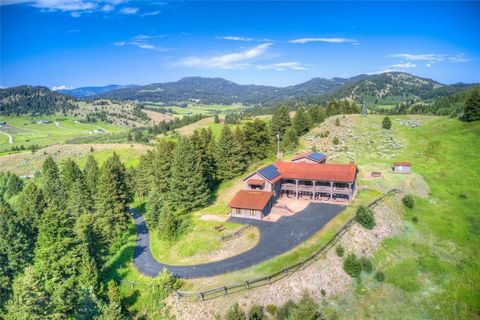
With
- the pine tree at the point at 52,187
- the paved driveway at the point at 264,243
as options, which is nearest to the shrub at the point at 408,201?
the paved driveway at the point at 264,243

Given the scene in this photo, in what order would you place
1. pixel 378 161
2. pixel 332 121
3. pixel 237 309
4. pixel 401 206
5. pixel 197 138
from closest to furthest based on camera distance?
pixel 237 309
pixel 401 206
pixel 197 138
pixel 378 161
pixel 332 121

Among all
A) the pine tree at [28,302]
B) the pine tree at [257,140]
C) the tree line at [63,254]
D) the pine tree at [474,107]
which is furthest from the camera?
the pine tree at [474,107]

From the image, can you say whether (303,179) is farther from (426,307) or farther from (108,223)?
(108,223)

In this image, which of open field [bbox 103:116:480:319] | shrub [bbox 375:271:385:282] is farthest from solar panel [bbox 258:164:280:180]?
shrub [bbox 375:271:385:282]

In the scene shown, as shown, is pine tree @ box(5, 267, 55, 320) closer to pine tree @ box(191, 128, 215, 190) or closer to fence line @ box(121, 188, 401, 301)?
fence line @ box(121, 188, 401, 301)

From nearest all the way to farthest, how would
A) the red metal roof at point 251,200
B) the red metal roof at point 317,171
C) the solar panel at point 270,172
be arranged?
the red metal roof at point 251,200 → the red metal roof at point 317,171 → the solar panel at point 270,172

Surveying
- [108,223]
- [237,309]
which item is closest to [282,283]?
[237,309]

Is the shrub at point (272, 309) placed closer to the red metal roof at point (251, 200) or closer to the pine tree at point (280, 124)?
the red metal roof at point (251, 200)
